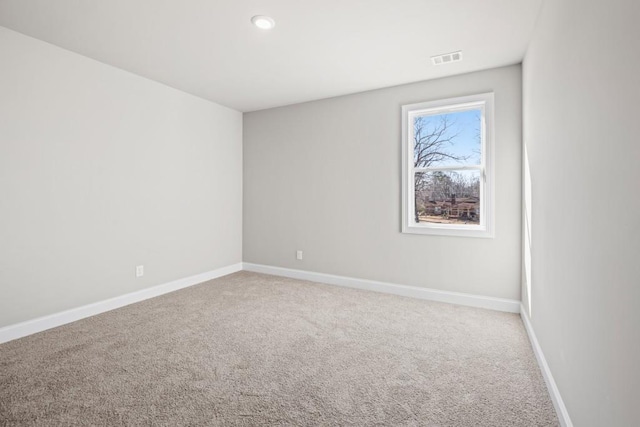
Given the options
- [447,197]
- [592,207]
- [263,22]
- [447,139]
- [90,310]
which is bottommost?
[90,310]

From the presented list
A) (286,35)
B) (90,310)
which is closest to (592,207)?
(286,35)

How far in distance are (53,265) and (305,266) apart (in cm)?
279

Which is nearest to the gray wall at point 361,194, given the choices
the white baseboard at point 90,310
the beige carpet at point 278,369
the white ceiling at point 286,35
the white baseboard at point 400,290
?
the white baseboard at point 400,290

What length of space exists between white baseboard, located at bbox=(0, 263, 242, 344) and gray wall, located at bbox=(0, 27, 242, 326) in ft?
0.22

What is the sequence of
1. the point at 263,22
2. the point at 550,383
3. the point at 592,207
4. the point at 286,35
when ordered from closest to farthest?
the point at 592,207, the point at 550,383, the point at 263,22, the point at 286,35

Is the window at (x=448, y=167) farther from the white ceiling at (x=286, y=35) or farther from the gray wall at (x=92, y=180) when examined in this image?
the gray wall at (x=92, y=180)

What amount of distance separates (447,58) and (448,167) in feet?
3.76

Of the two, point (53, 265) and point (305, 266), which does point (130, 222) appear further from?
point (305, 266)

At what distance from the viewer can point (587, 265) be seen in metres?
1.35

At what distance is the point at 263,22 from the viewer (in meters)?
2.54

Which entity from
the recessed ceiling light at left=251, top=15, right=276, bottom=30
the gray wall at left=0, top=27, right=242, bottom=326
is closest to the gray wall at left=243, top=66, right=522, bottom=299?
the gray wall at left=0, top=27, right=242, bottom=326

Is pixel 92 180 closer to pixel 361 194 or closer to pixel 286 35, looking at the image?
pixel 286 35

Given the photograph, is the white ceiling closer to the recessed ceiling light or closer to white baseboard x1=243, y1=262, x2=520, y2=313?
the recessed ceiling light

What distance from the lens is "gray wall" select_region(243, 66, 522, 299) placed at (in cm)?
336
